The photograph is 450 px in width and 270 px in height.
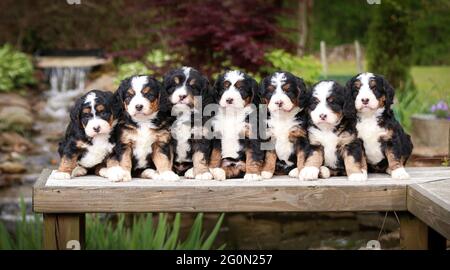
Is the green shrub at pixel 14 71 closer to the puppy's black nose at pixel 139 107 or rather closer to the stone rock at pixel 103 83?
the stone rock at pixel 103 83

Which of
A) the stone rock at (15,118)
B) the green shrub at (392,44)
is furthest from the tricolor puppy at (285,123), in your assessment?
the stone rock at (15,118)

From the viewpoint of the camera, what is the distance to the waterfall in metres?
14.0

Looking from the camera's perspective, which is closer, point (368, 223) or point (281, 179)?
point (281, 179)

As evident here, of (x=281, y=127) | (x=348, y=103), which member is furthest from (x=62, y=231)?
(x=348, y=103)

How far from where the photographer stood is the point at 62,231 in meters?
3.87

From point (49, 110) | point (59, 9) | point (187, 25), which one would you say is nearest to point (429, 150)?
point (187, 25)

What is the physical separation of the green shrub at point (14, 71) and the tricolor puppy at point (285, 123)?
11.4 meters

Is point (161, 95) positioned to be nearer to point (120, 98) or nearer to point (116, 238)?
point (120, 98)

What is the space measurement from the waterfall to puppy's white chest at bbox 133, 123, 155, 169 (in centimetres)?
1019

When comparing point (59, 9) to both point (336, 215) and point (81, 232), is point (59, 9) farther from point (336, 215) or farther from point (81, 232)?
point (81, 232)

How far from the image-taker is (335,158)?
3.97m
